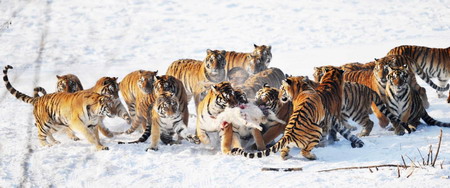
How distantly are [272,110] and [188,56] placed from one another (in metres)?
7.45

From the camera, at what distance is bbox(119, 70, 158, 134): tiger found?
6035 millimetres

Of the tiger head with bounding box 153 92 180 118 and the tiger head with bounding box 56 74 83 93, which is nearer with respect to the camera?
the tiger head with bounding box 153 92 180 118

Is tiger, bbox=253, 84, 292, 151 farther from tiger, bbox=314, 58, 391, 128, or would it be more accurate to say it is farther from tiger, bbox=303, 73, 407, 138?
tiger, bbox=314, 58, 391, 128

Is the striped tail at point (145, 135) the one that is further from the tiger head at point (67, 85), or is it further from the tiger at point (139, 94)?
the tiger head at point (67, 85)

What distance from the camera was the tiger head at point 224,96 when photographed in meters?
5.10

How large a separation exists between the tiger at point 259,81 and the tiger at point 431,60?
6.38ft

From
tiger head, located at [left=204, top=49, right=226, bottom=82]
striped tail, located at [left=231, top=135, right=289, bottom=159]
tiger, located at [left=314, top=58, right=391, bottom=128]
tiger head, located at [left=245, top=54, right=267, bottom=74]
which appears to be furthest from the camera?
tiger head, located at [left=245, top=54, right=267, bottom=74]

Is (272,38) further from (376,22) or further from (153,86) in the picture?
(153,86)

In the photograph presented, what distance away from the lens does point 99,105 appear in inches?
208

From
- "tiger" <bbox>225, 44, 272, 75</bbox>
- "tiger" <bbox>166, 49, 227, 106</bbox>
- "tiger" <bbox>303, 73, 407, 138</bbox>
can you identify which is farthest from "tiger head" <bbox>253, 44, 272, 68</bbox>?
"tiger" <bbox>303, 73, 407, 138</bbox>

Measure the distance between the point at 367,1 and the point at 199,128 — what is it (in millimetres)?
13504

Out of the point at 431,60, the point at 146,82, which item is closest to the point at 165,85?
the point at 146,82

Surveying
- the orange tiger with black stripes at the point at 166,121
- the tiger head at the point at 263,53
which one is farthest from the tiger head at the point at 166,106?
the tiger head at the point at 263,53

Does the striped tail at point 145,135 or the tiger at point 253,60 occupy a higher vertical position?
the tiger at point 253,60
